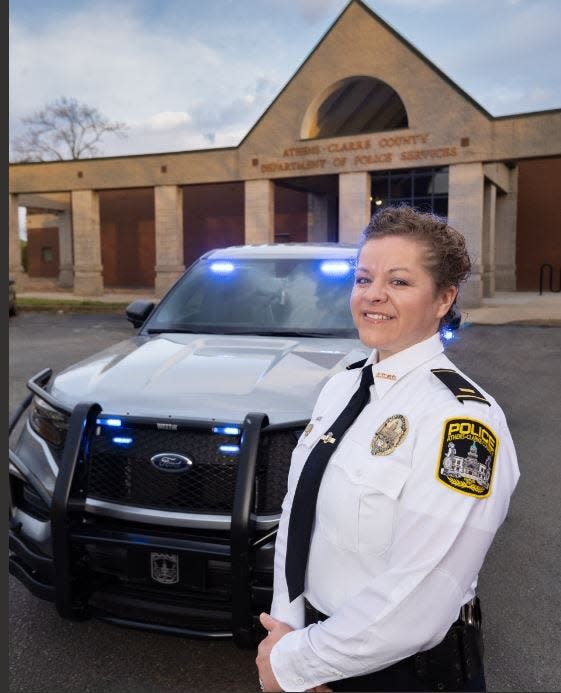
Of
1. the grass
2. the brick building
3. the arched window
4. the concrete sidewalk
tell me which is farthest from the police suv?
the arched window

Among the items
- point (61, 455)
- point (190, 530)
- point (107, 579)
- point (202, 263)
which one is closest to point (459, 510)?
point (190, 530)

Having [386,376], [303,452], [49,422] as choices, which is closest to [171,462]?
[49,422]

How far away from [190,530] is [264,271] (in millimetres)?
2568

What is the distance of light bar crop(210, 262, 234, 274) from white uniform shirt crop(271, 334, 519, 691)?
3.52 metres

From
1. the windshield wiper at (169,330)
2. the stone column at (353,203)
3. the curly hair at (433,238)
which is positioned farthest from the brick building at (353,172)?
the curly hair at (433,238)

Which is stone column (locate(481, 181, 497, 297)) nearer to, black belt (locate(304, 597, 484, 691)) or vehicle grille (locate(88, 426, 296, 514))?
vehicle grille (locate(88, 426, 296, 514))

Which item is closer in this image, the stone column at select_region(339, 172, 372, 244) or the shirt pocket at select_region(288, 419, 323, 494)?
the shirt pocket at select_region(288, 419, 323, 494)

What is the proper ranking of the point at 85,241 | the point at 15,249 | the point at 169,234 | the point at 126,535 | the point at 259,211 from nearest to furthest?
the point at 126,535 → the point at 259,211 → the point at 169,234 → the point at 85,241 → the point at 15,249

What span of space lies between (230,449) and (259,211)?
22.8 m

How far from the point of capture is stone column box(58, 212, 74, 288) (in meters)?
36.5

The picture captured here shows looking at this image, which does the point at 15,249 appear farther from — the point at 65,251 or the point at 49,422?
the point at 49,422

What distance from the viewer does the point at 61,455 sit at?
318 centimetres

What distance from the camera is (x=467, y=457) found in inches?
56.8

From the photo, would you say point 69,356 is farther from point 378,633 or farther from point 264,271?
point 378,633
